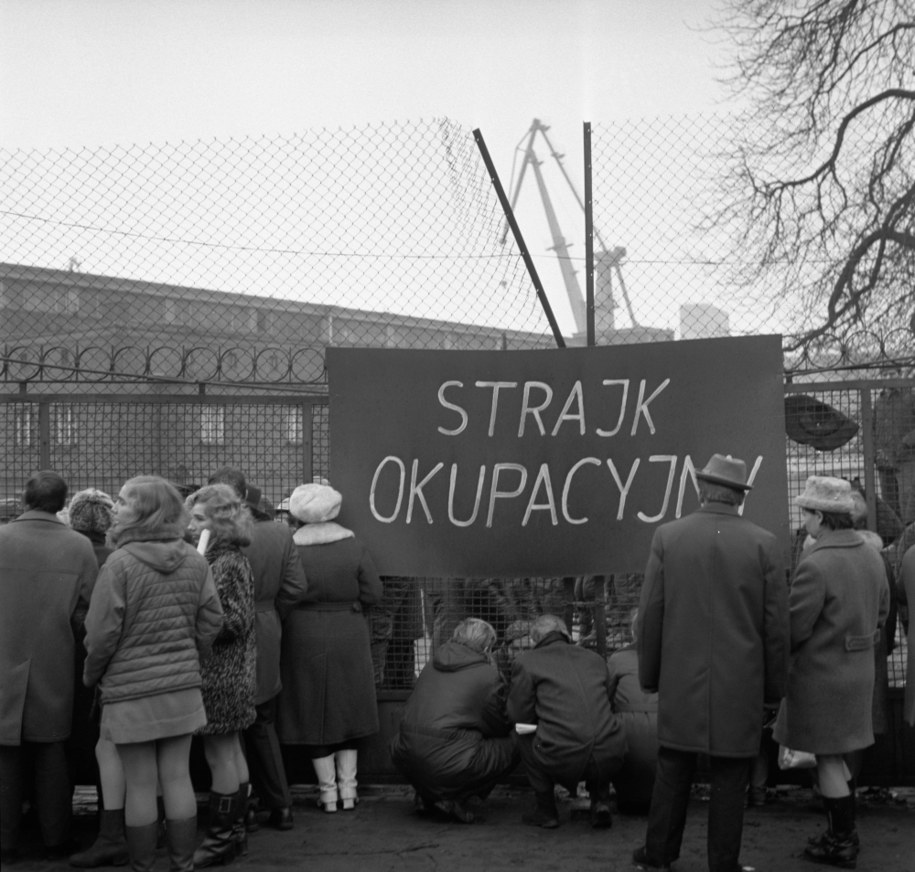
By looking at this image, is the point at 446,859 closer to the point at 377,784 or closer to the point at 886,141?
the point at 377,784

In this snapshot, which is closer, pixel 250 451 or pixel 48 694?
pixel 48 694

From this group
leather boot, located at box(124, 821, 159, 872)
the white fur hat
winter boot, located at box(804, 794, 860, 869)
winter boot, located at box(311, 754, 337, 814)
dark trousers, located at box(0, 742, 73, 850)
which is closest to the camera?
leather boot, located at box(124, 821, 159, 872)

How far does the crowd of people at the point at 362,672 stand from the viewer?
15.9ft

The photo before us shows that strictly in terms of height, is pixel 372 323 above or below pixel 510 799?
above

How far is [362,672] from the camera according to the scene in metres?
6.22

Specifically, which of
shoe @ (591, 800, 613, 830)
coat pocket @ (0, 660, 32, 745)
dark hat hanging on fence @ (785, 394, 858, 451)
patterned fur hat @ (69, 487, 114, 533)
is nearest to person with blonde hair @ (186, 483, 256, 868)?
patterned fur hat @ (69, 487, 114, 533)

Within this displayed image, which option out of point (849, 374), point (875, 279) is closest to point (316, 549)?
point (849, 374)

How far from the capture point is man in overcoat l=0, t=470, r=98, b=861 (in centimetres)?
523

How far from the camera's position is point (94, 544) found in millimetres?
5715

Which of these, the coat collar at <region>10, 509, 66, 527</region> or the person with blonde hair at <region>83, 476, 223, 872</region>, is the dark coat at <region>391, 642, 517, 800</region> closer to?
the person with blonde hair at <region>83, 476, 223, 872</region>

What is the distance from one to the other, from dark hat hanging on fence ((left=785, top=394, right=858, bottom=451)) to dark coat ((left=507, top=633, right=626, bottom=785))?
5.62ft

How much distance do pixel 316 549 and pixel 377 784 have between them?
55.9 inches

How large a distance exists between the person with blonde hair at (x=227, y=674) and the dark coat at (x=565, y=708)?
1334mm

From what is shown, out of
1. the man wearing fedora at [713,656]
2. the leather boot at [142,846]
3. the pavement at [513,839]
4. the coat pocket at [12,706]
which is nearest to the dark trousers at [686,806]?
the man wearing fedora at [713,656]
